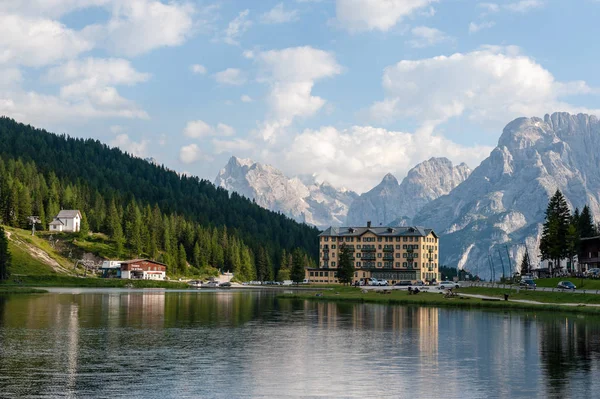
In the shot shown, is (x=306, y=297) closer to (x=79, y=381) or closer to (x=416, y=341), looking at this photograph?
(x=416, y=341)

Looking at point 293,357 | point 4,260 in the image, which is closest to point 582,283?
point 293,357

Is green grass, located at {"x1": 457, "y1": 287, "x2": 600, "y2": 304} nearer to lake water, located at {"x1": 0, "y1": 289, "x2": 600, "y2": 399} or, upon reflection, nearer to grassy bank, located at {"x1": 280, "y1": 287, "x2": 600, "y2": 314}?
grassy bank, located at {"x1": 280, "y1": 287, "x2": 600, "y2": 314}

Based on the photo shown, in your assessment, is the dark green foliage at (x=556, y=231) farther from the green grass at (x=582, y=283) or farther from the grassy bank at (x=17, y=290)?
the grassy bank at (x=17, y=290)

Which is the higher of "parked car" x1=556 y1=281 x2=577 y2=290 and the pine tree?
the pine tree

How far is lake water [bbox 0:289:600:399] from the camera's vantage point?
39281mm

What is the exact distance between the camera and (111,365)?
46.9m

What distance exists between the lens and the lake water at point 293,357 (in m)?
39.3

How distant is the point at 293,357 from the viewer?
171ft

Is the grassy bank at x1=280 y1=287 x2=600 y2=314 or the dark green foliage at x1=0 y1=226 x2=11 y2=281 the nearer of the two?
the grassy bank at x1=280 y1=287 x2=600 y2=314

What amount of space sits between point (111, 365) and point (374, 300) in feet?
303

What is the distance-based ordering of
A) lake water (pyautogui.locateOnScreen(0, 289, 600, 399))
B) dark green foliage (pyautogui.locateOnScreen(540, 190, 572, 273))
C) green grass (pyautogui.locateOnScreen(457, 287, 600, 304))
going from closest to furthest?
lake water (pyautogui.locateOnScreen(0, 289, 600, 399))
green grass (pyautogui.locateOnScreen(457, 287, 600, 304))
dark green foliage (pyautogui.locateOnScreen(540, 190, 572, 273))

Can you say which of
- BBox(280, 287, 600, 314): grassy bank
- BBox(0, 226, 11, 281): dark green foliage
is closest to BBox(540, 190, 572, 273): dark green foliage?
BBox(280, 287, 600, 314): grassy bank

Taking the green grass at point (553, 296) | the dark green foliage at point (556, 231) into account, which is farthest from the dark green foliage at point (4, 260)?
the dark green foliage at point (556, 231)

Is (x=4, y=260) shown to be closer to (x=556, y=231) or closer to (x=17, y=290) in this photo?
(x=17, y=290)
